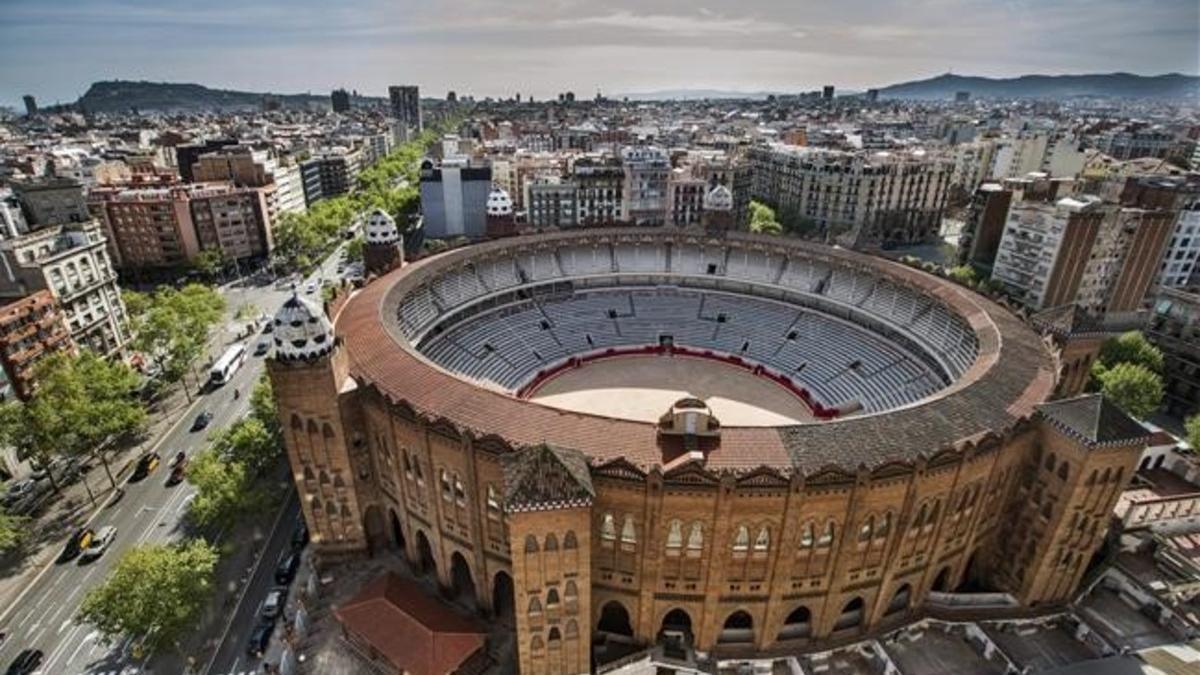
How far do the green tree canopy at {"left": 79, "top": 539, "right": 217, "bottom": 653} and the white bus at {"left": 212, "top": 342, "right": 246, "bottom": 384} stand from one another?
45.8 metres

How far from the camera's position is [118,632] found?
42469 millimetres

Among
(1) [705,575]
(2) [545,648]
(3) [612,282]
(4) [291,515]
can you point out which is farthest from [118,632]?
(3) [612,282]

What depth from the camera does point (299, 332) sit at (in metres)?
42.7

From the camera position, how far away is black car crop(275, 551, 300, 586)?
51516 mm

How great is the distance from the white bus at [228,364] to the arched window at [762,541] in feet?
255

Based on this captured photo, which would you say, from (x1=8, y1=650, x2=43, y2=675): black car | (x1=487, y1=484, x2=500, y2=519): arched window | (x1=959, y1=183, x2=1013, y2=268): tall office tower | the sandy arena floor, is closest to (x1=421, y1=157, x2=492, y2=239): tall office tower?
the sandy arena floor

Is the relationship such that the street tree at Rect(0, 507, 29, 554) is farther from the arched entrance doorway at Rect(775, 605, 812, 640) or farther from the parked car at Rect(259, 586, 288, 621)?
the arched entrance doorway at Rect(775, 605, 812, 640)

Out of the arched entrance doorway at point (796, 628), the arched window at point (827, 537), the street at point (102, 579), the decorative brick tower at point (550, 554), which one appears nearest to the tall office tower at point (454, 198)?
the street at point (102, 579)

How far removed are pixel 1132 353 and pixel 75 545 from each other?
11746 centimetres

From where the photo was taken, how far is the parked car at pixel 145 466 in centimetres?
6494

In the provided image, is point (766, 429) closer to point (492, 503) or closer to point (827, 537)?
point (827, 537)

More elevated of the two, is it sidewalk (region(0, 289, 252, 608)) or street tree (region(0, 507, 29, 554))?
street tree (region(0, 507, 29, 554))

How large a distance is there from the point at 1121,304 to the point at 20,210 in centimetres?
16891

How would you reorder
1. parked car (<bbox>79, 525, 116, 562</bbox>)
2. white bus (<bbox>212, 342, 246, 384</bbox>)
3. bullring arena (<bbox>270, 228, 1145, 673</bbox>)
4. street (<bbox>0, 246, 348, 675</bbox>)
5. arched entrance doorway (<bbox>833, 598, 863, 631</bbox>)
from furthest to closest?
white bus (<bbox>212, 342, 246, 384</bbox>)
parked car (<bbox>79, 525, 116, 562</bbox>)
street (<bbox>0, 246, 348, 675</bbox>)
arched entrance doorway (<bbox>833, 598, 863, 631</bbox>)
bullring arena (<bbox>270, 228, 1145, 673</bbox>)
